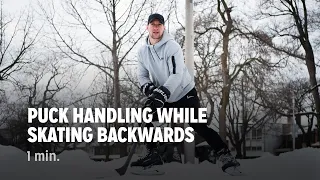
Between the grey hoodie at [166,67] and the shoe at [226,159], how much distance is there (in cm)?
49

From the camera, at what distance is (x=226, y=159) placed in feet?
9.34

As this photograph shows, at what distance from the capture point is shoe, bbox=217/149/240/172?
2.83 metres

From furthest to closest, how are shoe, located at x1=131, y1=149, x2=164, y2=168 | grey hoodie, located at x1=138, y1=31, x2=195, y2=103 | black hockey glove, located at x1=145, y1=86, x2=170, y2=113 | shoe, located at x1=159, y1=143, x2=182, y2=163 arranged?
shoe, located at x1=159, y1=143, x2=182, y2=163
shoe, located at x1=131, y1=149, x2=164, y2=168
grey hoodie, located at x1=138, y1=31, x2=195, y2=103
black hockey glove, located at x1=145, y1=86, x2=170, y2=113

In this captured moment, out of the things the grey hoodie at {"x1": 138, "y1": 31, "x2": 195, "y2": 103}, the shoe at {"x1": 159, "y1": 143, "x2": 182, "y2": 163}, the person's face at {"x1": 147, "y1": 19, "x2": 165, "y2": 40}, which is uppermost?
the person's face at {"x1": 147, "y1": 19, "x2": 165, "y2": 40}

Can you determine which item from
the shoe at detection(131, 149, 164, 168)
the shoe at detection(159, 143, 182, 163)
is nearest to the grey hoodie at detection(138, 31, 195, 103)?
the shoe at detection(131, 149, 164, 168)

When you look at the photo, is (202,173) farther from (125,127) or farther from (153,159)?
(125,127)

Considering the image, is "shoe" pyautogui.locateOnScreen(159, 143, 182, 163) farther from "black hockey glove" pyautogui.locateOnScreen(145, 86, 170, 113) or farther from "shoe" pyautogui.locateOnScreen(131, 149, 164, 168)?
"black hockey glove" pyautogui.locateOnScreen(145, 86, 170, 113)

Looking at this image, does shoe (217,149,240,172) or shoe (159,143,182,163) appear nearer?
shoe (217,149,240,172)

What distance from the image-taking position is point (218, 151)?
2846 millimetres

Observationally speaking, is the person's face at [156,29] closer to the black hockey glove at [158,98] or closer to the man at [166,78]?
the man at [166,78]

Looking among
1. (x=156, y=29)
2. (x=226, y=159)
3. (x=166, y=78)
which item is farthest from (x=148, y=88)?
(x=226, y=159)

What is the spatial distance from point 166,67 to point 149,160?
682mm

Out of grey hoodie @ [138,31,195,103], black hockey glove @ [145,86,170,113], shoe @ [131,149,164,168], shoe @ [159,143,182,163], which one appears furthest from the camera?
shoe @ [159,143,182,163]

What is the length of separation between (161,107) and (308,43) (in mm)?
3101
